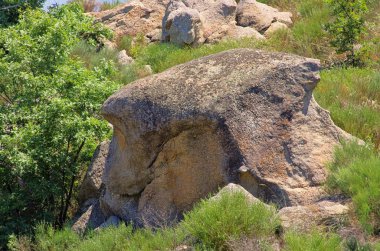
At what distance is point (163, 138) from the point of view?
6.53 meters

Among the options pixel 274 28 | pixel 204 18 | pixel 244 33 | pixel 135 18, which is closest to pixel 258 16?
pixel 274 28

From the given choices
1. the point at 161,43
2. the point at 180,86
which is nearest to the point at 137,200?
the point at 180,86

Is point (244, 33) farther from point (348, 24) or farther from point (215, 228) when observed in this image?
point (215, 228)

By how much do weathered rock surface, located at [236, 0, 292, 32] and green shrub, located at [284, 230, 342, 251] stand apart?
990 centimetres

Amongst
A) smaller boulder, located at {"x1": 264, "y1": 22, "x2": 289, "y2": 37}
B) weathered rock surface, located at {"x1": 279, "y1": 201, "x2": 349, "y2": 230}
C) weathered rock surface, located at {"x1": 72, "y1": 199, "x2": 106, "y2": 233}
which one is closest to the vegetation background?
weathered rock surface, located at {"x1": 279, "y1": 201, "x2": 349, "y2": 230}

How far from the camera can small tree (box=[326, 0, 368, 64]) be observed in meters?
10.7

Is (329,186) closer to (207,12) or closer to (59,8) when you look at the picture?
(59,8)

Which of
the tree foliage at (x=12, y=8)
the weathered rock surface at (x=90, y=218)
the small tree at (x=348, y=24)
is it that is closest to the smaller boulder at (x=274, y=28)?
the small tree at (x=348, y=24)

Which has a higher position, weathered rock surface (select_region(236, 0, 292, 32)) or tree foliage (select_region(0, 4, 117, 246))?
tree foliage (select_region(0, 4, 117, 246))

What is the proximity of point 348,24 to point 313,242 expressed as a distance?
6.82 meters

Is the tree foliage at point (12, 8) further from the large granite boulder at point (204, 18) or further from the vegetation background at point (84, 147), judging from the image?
the large granite boulder at point (204, 18)

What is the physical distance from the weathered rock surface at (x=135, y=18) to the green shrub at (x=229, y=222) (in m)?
10.9

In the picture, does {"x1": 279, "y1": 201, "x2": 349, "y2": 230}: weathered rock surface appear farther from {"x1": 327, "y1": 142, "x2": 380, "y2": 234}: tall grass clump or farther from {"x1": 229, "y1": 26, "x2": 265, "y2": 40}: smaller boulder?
{"x1": 229, "y1": 26, "x2": 265, "y2": 40}: smaller boulder

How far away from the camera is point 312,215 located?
17.8ft
